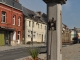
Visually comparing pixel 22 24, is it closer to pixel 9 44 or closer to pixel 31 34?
pixel 31 34

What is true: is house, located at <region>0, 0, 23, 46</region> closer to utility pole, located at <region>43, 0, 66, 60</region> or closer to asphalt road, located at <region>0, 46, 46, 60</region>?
asphalt road, located at <region>0, 46, 46, 60</region>

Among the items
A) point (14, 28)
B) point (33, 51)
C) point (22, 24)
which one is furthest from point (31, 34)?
point (33, 51)

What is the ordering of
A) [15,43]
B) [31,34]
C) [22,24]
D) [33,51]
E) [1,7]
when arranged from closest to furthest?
1. [33,51]
2. [1,7]
3. [15,43]
4. [22,24]
5. [31,34]

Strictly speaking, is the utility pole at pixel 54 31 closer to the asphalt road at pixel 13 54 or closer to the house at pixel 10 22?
the asphalt road at pixel 13 54

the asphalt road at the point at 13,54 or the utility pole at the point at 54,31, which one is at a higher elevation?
the utility pole at the point at 54,31

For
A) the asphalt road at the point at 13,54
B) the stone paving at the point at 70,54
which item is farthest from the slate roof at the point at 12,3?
the stone paving at the point at 70,54

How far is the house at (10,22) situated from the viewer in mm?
44562

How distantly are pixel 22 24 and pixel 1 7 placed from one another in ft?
40.7

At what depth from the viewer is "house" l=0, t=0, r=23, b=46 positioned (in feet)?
146

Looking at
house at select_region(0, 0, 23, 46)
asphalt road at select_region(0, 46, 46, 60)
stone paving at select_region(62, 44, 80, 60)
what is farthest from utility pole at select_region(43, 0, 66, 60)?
house at select_region(0, 0, 23, 46)

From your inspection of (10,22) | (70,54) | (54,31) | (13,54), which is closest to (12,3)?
(10,22)

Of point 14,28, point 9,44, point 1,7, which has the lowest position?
point 9,44

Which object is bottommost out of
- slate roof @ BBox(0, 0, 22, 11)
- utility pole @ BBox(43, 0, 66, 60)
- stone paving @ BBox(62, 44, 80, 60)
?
stone paving @ BBox(62, 44, 80, 60)

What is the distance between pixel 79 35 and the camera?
200 ft
